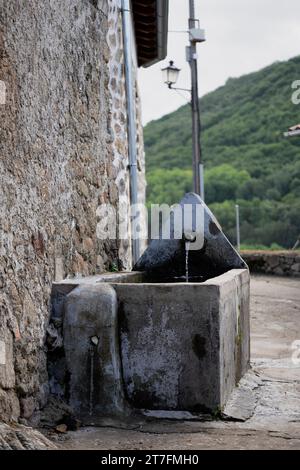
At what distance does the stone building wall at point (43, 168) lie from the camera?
3475mm

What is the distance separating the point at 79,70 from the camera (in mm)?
4773

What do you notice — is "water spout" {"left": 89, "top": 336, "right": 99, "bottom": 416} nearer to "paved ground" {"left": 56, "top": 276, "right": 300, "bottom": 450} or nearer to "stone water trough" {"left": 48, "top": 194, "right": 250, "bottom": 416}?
"stone water trough" {"left": 48, "top": 194, "right": 250, "bottom": 416}

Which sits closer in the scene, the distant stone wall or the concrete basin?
the concrete basin

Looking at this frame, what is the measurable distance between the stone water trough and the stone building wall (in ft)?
0.44

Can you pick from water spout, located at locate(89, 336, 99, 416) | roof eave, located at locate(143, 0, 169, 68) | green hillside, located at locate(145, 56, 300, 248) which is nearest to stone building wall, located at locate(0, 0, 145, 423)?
water spout, located at locate(89, 336, 99, 416)

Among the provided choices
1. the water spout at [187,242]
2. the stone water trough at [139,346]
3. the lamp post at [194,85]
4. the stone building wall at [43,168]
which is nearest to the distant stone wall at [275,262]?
the lamp post at [194,85]

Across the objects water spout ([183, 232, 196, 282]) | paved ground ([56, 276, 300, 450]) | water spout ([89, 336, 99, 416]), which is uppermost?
water spout ([183, 232, 196, 282])

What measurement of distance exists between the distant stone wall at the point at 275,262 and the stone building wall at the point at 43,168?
8684 millimetres

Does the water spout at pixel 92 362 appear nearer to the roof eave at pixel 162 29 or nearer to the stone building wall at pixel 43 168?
the stone building wall at pixel 43 168

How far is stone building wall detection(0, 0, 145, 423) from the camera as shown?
347cm

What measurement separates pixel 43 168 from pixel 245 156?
28.5 meters

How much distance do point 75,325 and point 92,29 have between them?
7.51ft
